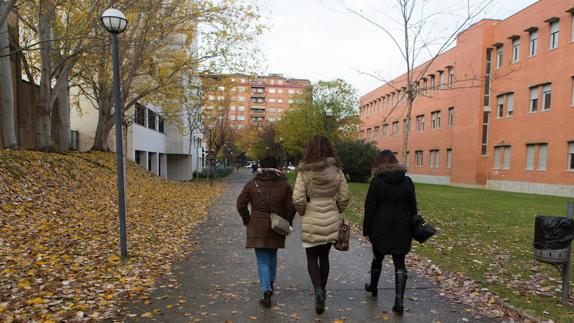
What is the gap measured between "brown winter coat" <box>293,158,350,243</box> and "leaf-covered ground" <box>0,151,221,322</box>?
90.7 inches

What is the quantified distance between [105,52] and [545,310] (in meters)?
15.0

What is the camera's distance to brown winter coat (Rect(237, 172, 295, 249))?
445 cm

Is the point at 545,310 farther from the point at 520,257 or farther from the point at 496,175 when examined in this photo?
the point at 496,175

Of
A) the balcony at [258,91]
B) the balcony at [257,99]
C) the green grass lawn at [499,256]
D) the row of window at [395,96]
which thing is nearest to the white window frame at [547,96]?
the row of window at [395,96]

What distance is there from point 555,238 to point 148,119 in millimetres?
29969

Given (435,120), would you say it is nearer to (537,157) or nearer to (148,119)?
(537,157)

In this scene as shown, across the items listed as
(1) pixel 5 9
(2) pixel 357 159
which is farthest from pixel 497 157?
(1) pixel 5 9

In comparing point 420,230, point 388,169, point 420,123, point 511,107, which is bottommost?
point 420,230

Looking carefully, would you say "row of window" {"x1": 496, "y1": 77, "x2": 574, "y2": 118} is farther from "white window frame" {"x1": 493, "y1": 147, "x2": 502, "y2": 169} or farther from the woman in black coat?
the woman in black coat

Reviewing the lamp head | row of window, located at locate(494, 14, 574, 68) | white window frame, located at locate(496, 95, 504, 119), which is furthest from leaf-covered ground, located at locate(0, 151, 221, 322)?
white window frame, located at locate(496, 95, 504, 119)

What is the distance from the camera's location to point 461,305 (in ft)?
15.3

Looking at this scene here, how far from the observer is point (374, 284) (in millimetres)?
4887

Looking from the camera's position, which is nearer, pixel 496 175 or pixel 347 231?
pixel 347 231

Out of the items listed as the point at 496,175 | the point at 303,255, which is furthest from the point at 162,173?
the point at 303,255
